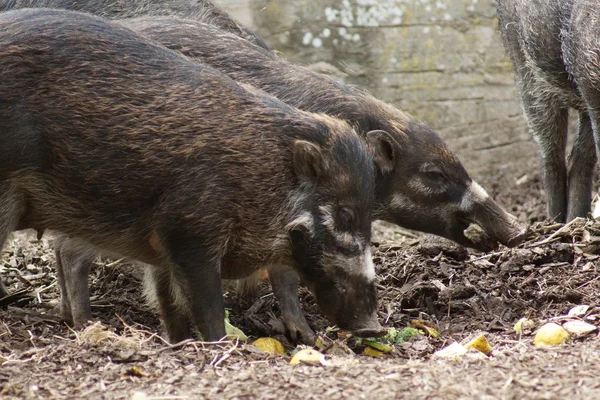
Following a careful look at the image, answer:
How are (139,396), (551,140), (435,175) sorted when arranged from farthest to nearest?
(551,140)
(435,175)
(139,396)

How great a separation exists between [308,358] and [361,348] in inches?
35.9

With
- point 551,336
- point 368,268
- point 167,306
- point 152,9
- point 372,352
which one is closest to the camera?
point 551,336

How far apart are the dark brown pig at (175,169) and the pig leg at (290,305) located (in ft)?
2.00

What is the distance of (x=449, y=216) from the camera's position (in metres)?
6.57

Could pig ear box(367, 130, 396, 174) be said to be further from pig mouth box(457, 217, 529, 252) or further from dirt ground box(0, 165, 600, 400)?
dirt ground box(0, 165, 600, 400)

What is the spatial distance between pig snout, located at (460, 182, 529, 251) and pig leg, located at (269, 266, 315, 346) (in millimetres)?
1325

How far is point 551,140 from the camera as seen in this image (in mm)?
8719

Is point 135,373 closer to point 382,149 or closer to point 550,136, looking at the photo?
point 382,149

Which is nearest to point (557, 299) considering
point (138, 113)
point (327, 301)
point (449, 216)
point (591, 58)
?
point (449, 216)

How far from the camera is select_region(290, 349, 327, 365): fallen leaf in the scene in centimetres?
457

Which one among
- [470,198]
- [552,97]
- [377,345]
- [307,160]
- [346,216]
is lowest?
[377,345]

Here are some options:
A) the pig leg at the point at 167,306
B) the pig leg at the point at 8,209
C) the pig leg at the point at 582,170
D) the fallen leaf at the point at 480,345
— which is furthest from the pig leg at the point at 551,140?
the pig leg at the point at 8,209

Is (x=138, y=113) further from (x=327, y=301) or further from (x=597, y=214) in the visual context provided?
(x=597, y=214)

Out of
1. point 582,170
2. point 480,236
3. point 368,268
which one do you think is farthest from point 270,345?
point 582,170
